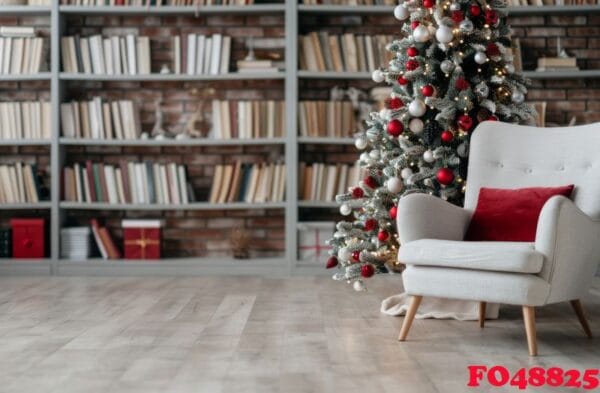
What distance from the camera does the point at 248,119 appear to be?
5730 millimetres

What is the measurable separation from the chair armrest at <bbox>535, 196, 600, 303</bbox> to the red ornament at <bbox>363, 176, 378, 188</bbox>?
1453 mm

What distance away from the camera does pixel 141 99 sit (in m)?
6.00

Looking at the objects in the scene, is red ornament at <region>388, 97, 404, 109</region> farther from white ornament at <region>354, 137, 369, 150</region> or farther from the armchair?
the armchair

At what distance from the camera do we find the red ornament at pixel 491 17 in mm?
4426

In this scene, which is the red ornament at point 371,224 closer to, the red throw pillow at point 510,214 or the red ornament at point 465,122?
the red ornament at point 465,122

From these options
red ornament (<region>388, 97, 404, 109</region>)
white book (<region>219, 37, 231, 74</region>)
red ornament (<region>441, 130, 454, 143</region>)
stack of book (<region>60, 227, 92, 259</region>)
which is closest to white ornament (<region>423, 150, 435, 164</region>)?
red ornament (<region>441, 130, 454, 143</region>)

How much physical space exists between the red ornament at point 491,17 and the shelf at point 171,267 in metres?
2.18

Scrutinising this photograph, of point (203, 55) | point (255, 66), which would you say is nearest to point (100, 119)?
point (203, 55)

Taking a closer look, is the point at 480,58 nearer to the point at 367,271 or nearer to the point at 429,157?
the point at 429,157

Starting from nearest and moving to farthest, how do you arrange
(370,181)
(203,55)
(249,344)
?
1. (249,344)
2. (370,181)
3. (203,55)

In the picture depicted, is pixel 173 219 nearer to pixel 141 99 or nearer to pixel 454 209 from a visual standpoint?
pixel 141 99

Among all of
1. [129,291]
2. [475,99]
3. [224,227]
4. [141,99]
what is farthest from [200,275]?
[475,99]

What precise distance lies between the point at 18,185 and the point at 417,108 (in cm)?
297

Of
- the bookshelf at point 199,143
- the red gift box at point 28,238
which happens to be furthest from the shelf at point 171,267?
the red gift box at point 28,238
